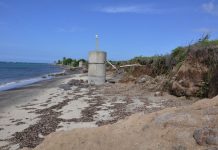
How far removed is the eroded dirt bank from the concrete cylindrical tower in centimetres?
1928

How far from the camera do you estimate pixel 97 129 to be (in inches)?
255

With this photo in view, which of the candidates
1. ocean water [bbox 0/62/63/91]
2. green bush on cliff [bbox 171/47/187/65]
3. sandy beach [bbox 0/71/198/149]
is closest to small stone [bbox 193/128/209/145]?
sandy beach [bbox 0/71/198/149]

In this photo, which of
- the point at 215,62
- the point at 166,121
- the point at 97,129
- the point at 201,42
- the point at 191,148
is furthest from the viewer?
the point at 201,42

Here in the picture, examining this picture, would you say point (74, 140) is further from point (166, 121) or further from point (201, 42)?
point (201, 42)

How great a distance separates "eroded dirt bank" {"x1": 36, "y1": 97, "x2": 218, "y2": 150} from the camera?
5355mm

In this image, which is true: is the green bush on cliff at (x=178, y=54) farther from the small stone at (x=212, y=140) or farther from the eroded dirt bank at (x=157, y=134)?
the small stone at (x=212, y=140)

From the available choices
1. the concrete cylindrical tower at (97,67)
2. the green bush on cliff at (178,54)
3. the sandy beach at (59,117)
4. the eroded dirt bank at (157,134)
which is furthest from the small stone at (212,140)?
the concrete cylindrical tower at (97,67)

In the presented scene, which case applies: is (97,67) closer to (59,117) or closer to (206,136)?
(59,117)

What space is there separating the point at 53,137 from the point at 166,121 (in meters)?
2.04

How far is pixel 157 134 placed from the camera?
5770 millimetres

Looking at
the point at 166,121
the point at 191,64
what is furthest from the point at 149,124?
the point at 191,64

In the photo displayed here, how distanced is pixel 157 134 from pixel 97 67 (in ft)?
67.6

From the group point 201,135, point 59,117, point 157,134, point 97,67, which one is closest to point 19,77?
point 97,67

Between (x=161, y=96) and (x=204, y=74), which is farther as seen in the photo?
(x=161, y=96)
